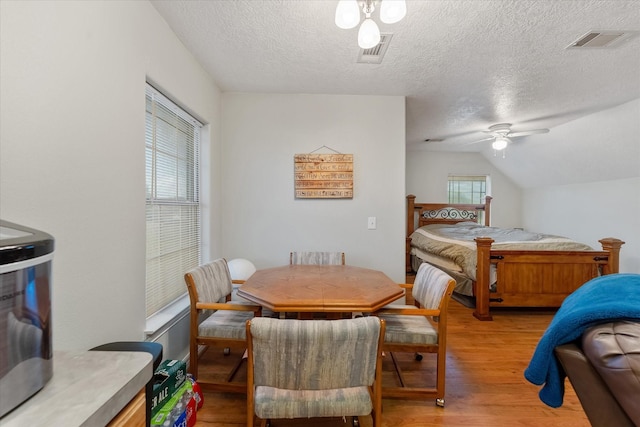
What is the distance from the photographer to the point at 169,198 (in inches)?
80.4

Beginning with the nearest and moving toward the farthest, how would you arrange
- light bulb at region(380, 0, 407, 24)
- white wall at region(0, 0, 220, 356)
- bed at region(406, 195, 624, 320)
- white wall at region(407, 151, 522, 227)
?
white wall at region(0, 0, 220, 356)
light bulb at region(380, 0, 407, 24)
bed at region(406, 195, 624, 320)
white wall at region(407, 151, 522, 227)

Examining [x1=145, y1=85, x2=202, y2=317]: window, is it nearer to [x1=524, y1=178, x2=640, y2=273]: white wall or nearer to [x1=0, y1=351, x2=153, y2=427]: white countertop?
[x1=0, y1=351, x2=153, y2=427]: white countertop

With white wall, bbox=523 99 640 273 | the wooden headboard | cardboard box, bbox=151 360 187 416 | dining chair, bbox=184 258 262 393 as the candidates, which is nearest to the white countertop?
cardboard box, bbox=151 360 187 416

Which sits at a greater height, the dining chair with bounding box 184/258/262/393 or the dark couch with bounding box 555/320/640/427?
the dark couch with bounding box 555/320/640/427

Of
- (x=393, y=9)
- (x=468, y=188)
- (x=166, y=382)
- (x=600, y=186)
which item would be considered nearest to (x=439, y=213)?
(x=468, y=188)

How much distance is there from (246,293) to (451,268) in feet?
10.4

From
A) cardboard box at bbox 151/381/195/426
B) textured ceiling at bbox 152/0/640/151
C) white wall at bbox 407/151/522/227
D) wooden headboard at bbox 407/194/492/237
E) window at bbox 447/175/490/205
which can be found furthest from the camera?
window at bbox 447/175/490/205

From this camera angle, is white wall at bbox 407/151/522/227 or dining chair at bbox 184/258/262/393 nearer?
dining chair at bbox 184/258/262/393

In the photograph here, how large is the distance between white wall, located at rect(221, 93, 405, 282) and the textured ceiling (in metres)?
0.20

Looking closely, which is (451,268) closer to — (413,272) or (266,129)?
(413,272)

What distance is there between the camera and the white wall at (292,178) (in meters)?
2.78

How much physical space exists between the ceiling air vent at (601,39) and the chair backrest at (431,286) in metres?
1.90

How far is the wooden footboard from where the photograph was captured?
3.10 meters

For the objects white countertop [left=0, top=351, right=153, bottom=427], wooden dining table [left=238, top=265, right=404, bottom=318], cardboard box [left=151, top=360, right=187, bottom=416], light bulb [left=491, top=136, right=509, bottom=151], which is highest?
light bulb [left=491, top=136, right=509, bottom=151]
